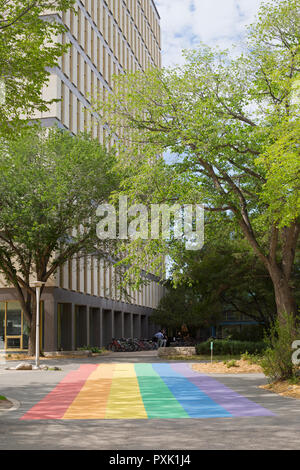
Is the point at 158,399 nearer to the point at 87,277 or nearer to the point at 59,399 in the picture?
the point at 59,399

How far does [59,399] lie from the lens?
13547mm

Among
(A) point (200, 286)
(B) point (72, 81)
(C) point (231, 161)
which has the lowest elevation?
(A) point (200, 286)

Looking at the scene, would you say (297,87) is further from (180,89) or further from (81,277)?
(81,277)

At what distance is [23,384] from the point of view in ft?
56.5

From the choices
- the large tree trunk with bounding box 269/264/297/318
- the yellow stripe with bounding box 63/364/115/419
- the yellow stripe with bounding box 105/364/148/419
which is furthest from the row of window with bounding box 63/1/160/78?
the yellow stripe with bounding box 105/364/148/419

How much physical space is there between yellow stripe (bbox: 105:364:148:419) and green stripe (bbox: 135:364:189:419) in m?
0.13

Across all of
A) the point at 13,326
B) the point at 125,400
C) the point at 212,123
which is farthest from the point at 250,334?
the point at 125,400

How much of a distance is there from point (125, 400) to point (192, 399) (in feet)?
4.84

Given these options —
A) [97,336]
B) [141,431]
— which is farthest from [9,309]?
[141,431]

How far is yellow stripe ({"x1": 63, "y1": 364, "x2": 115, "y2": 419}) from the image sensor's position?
11055 mm

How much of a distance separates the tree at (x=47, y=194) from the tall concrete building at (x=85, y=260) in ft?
7.47

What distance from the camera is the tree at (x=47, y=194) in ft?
95.2

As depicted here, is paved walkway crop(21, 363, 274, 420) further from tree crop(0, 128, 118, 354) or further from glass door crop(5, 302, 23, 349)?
glass door crop(5, 302, 23, 349)
